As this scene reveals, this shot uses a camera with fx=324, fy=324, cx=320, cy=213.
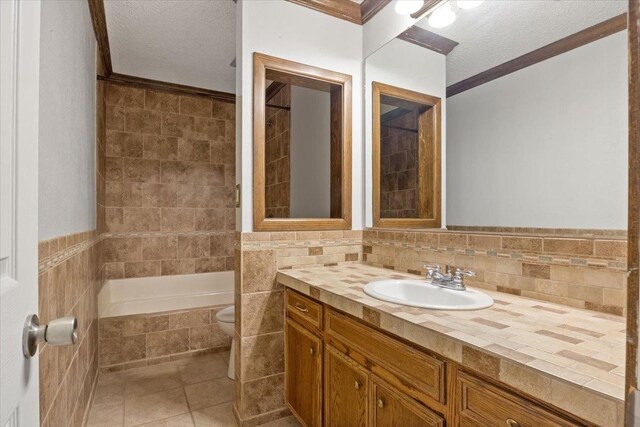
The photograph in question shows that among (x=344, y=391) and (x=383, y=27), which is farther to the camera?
(x=383, y=27)

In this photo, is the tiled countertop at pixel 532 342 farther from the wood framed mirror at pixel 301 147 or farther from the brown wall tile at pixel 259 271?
the wood framed mirror at pixel 301 147

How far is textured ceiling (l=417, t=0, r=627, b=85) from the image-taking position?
44.6 inches

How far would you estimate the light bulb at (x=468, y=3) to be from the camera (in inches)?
60.5

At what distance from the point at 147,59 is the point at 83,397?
8.27ft

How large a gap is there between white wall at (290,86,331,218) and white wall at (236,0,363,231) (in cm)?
25

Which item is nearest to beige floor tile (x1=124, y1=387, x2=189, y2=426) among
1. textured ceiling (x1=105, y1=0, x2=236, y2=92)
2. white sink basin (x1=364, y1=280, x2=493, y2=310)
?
white sink basin (x1=364, y1=280, x2=493, y2=310)

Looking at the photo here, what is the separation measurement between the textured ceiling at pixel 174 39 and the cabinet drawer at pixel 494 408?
232 cm

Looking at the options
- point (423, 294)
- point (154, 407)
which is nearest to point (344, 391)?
point (423, 294)

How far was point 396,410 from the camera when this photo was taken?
1.04 meters

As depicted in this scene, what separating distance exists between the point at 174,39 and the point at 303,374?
97.9 inches

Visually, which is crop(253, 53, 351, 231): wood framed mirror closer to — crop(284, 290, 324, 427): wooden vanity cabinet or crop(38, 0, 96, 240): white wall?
crop(284, 290, 324, 427): wooden vanity cabinet

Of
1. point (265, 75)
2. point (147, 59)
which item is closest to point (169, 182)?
point (147, 59)

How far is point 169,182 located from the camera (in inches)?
132

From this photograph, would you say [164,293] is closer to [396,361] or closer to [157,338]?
[157,338]
